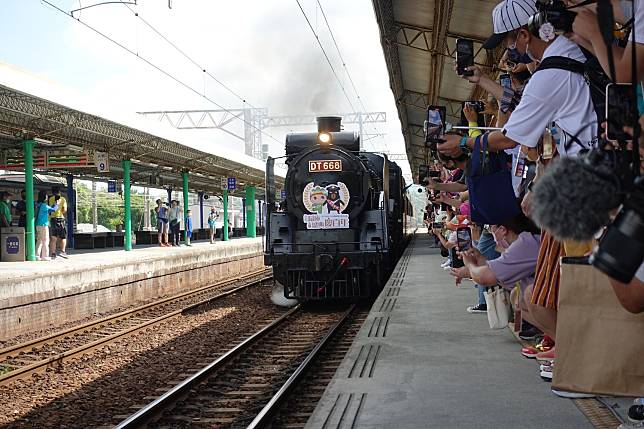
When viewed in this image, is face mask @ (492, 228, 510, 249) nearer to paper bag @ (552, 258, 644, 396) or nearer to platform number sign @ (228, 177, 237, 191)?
paper bag @ (552, 258, 644, 396)

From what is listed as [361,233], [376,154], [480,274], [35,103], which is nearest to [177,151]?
[35,103]

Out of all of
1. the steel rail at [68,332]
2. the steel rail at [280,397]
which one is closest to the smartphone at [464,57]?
the steel rail at [280,397]

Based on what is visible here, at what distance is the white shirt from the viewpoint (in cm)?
313

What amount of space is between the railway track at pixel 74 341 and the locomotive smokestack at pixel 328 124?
3933 millimetres

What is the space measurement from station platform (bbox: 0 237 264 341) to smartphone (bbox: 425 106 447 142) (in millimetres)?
7866

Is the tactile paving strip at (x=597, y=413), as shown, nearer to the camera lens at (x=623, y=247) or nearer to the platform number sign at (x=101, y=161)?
the camera lens at (x=623, y=247)

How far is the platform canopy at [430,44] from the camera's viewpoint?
500 inches

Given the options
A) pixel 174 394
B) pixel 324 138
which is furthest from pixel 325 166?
pixel 174 394

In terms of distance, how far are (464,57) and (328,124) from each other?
968 cm

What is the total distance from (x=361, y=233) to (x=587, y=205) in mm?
10281

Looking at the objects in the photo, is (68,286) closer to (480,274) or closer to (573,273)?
(480,274)

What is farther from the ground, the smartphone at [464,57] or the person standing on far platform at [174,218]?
the smartphone at [464,57]

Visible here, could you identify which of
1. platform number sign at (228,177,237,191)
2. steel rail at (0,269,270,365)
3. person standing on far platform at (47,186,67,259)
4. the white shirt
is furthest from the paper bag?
platform number sign at (228,177,237,191)

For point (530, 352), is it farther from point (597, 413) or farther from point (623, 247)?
point (623, 247)
